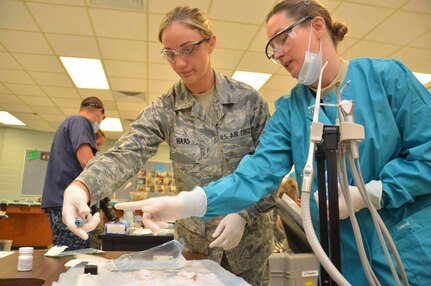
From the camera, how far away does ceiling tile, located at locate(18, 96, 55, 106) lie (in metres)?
6.03

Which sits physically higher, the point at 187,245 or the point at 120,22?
the point at 120,22

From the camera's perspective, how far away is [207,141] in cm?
Result: 136

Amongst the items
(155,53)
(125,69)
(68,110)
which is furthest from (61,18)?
(68,110)

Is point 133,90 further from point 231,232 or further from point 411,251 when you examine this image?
point 411,251

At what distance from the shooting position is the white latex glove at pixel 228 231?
43.4 inches

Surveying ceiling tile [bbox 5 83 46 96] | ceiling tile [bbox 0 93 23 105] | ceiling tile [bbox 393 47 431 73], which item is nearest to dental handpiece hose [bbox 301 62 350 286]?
ceiling tile [bbox 393 47 431 73]

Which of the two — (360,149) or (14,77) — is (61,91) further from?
(360,149)

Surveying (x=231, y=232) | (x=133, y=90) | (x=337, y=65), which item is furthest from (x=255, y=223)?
(x=133, y=90)

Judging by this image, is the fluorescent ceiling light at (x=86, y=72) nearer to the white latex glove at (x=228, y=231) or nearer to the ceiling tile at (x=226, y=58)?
the ceiling tile at (x=226, y=58)

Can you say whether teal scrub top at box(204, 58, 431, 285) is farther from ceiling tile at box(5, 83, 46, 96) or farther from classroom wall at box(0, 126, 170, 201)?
classroom wall at box(0, 126, 170, 201)

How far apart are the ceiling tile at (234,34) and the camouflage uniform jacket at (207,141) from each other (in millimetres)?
2222

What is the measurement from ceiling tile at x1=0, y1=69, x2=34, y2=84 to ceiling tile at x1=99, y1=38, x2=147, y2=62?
5.31 feet

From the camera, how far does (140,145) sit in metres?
1.27

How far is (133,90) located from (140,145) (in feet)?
14.7
